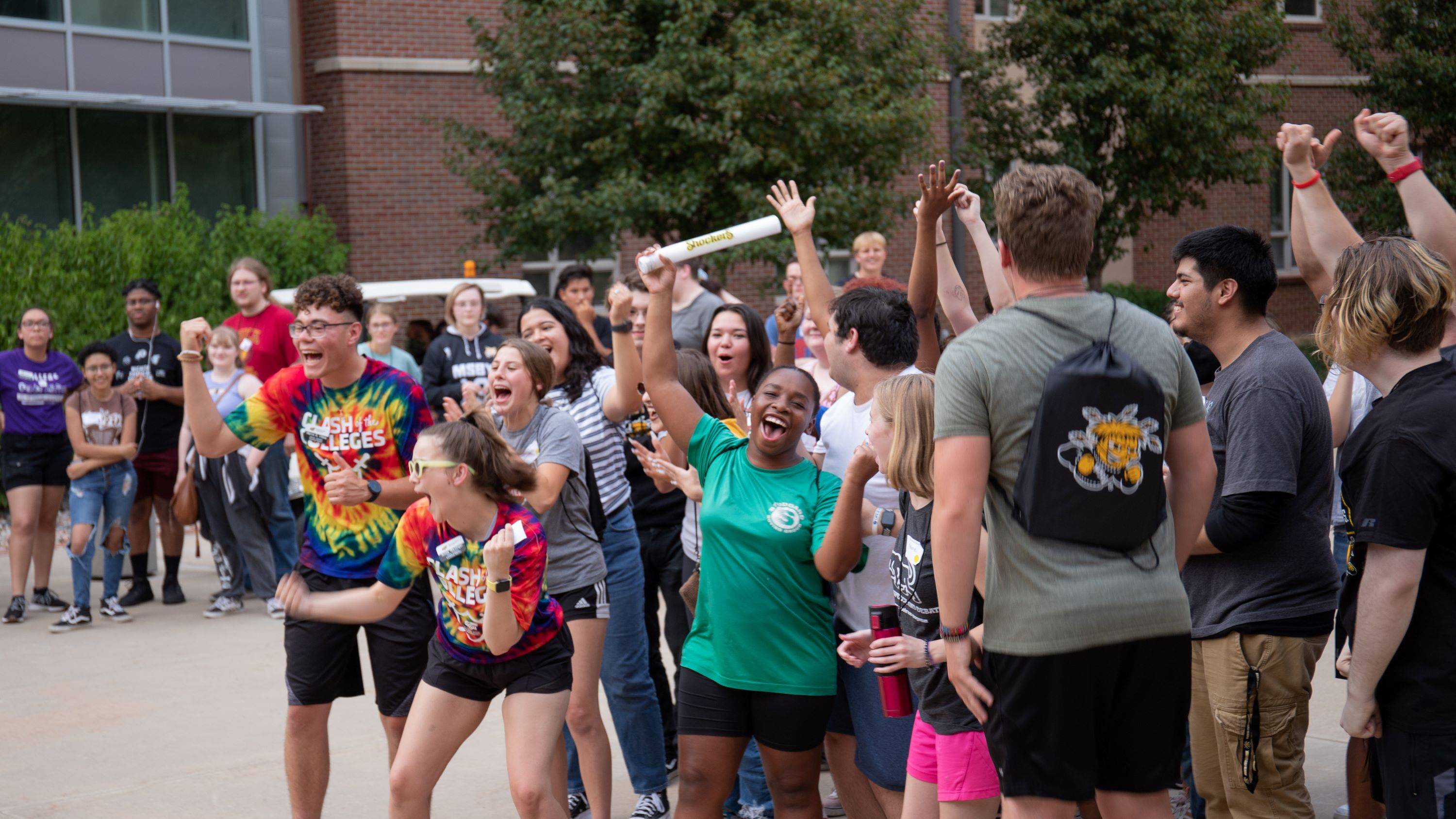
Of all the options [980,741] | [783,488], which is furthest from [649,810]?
[980,741]

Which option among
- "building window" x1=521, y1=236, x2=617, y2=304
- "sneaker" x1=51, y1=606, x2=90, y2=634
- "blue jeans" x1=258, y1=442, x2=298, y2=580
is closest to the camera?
"sneaker" x1=51, y1=606, x2=90, y2=634

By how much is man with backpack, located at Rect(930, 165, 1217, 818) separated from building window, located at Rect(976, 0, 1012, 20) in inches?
886

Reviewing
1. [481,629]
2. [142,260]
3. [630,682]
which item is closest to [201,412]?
[481,629]

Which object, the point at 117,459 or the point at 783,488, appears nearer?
the point at 783,488

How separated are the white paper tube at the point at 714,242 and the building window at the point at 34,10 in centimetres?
1489

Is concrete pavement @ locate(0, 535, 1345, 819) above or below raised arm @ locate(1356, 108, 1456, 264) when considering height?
below

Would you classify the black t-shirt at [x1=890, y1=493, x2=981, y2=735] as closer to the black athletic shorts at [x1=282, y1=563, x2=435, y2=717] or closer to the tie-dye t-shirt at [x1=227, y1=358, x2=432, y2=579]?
the black athletic shorts at [x1=282, y1=563, x2=435, y2=717]

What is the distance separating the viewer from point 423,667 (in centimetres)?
482

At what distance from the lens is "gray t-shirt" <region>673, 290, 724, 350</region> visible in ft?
24.1

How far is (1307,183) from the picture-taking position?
3990 millimetres

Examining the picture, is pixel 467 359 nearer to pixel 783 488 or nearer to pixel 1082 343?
pixel 783 488

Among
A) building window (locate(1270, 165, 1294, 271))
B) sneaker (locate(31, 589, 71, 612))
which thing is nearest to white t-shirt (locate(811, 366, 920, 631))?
sneaker (locate(31, 589, 71, 612))

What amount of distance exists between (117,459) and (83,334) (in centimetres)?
563

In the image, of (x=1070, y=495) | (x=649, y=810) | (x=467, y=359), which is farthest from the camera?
(x=467, y=359)
